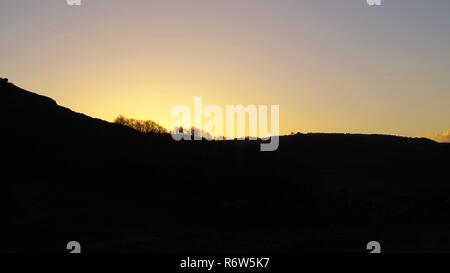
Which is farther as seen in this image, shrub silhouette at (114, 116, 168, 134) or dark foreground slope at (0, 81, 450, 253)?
shrub silhouette at (114, 116, 168, 134)

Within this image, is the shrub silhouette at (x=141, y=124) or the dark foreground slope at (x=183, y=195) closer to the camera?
the dark foreground slope at (x=183, y=195)

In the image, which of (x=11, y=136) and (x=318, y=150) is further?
(x=318, y=150)

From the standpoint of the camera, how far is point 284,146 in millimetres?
87750

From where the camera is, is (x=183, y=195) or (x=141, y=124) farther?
(x=141, y=124)

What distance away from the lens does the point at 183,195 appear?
5347cm

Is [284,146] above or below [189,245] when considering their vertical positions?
above

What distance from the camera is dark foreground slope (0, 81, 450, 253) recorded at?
40.4m

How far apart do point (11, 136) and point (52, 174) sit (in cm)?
663

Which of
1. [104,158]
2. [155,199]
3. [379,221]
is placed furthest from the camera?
[104,158]

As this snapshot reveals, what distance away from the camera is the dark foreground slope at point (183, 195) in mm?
40372
